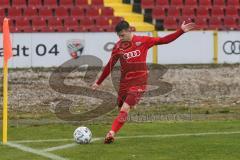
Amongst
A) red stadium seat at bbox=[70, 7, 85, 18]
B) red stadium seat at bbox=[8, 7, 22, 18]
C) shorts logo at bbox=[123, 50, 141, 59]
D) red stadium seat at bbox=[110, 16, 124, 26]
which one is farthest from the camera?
red stadium seat at bbox=[110, 16, 124, 26]

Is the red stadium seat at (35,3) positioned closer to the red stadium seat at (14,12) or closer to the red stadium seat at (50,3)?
the red stadium seat at (50,3)

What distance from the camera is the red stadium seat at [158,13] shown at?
103 feet

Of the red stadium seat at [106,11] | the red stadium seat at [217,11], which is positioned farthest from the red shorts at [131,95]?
the red stadium seat at [217,11]

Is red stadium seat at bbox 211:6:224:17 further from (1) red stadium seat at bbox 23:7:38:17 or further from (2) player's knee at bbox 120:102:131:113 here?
(2) player's knee at bbox 120:102:131:113

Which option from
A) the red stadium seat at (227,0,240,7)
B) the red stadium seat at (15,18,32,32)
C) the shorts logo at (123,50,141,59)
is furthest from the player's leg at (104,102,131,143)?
the red stadium seat at (227,0,240,7)

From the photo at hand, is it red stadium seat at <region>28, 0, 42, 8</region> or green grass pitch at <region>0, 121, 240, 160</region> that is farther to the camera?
red stadium seat at <region>28, 0, 42, 8</region>

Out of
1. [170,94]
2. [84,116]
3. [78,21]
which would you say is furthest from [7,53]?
[78,21]

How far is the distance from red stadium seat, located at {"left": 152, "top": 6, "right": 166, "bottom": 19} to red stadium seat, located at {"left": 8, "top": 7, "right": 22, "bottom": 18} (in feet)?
21.4

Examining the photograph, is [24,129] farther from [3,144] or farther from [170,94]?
[170,94]

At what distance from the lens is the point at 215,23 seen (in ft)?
105

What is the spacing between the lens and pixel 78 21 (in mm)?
29312

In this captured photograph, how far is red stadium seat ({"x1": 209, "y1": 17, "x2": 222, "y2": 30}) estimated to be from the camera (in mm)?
31658

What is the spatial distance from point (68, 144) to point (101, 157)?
1582 mm

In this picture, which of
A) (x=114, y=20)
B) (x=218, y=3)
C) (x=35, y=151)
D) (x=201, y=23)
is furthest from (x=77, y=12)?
(x=35, y=151)
